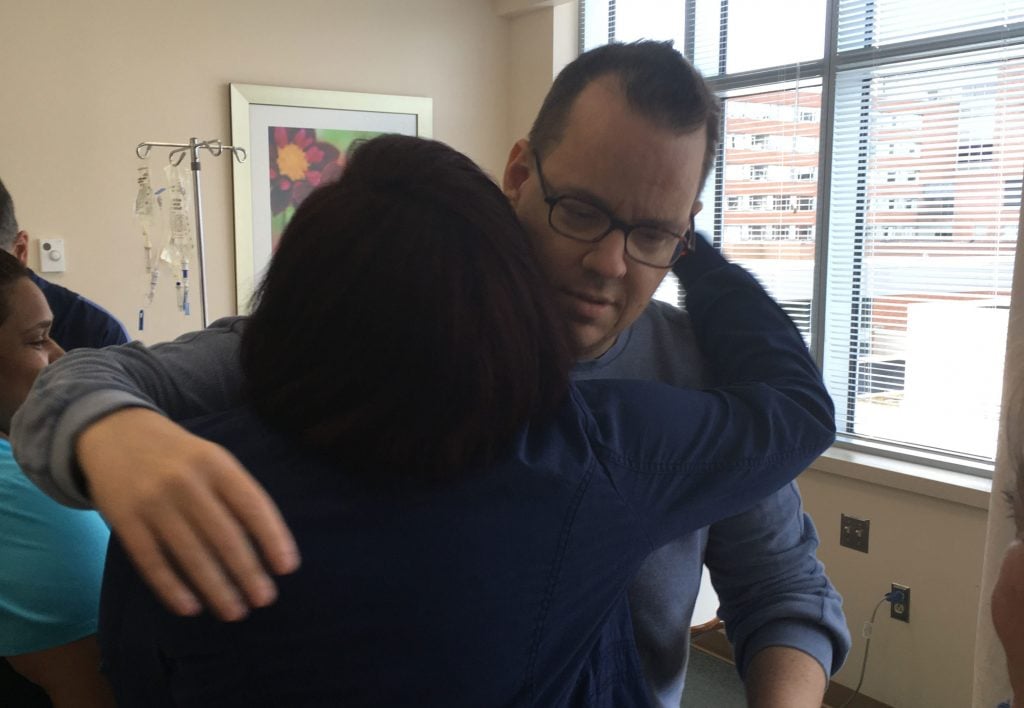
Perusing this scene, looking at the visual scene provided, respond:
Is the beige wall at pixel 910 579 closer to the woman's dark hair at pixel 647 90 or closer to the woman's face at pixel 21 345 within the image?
the woman's dark hair at pixel 647 90

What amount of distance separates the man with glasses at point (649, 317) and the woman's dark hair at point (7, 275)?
2.43 ft

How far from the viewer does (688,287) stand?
1188 millimetres

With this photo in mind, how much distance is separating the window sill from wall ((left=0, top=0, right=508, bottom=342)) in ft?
8.43

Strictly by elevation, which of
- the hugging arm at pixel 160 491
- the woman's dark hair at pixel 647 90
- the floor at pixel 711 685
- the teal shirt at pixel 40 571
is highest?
the woman's dark hair at pixel 647 90

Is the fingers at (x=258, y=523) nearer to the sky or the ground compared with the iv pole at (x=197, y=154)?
nearer to the ground

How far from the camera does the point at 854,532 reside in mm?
3246

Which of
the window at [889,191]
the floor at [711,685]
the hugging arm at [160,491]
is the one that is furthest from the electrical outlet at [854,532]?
the hugging arm at [160,491]

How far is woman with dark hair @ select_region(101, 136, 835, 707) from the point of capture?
0.70 m

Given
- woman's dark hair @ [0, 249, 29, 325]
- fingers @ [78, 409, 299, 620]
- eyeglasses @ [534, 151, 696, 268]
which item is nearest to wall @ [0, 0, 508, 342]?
woman's dark hair @ [0, 249, 29, 325]

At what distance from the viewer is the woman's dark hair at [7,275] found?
59.2 inches

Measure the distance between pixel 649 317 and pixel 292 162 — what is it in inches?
125

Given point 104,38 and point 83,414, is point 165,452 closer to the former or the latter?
point 83,414

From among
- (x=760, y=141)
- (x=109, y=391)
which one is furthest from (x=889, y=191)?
(x=109, y=391)

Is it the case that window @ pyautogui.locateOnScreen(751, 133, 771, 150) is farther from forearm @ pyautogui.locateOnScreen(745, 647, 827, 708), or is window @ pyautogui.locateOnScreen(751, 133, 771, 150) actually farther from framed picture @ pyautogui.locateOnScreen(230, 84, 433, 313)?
forearm @ pyautogui.locateOnScreen(745, 647, 827, 708)
